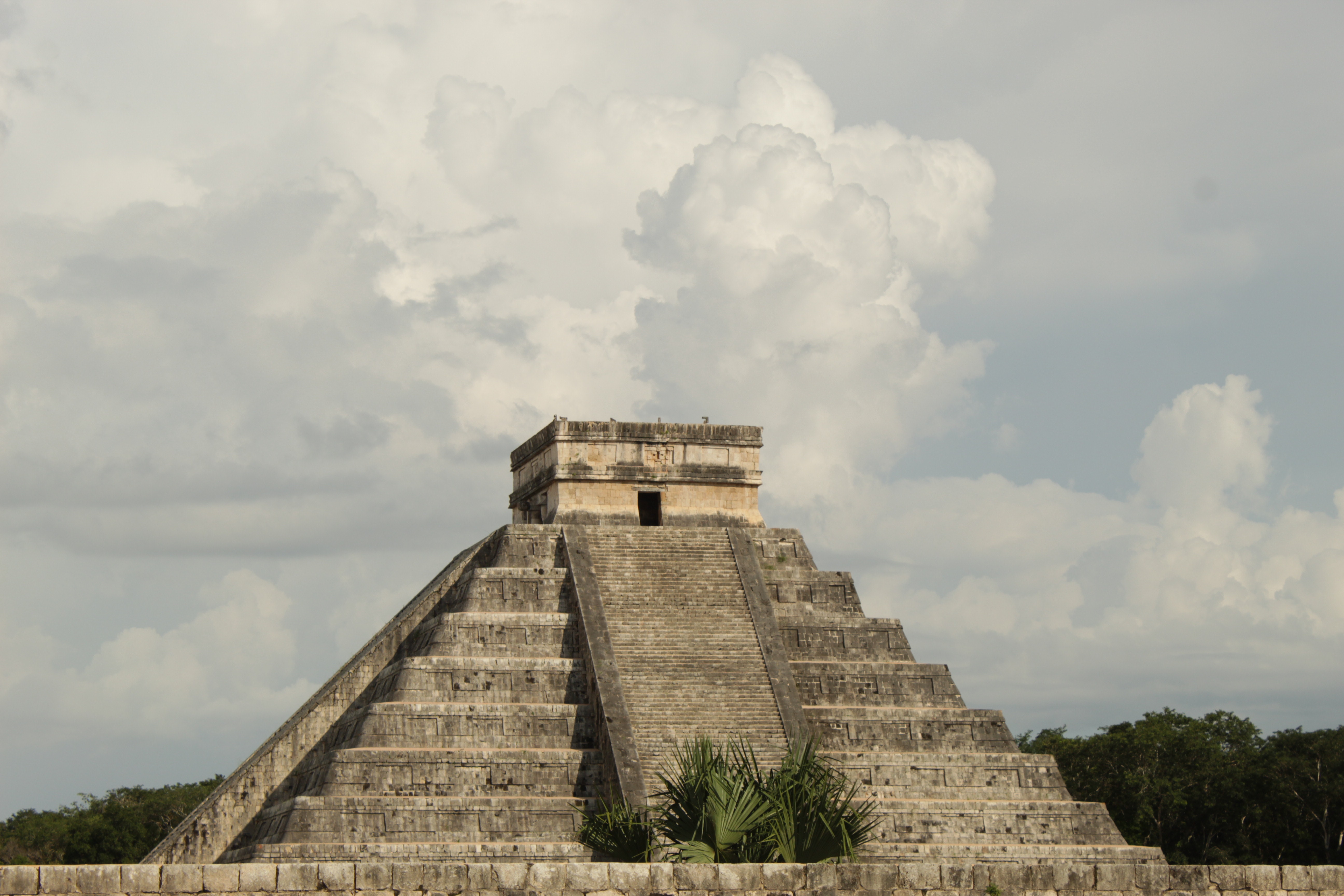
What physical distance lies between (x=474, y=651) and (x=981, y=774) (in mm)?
8163

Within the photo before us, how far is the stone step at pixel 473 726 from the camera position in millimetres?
23625

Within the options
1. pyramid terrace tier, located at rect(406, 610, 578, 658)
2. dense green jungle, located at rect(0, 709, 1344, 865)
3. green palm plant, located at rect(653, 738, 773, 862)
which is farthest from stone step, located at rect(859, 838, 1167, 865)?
dense green jungle, located at rect(0, 709, 1344, 865)

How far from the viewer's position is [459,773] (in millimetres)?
23172

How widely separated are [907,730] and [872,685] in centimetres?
114

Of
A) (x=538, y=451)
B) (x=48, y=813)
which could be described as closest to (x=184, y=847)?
(x=538, y=451)

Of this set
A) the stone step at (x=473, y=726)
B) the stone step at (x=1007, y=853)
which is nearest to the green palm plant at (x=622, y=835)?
the stone step at (x=1007, y=853)

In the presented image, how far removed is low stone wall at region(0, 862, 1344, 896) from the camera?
11.9 metres

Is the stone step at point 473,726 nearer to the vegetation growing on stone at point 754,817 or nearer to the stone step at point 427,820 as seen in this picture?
the stone step at point 427,820

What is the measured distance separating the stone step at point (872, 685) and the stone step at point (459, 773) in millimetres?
4073

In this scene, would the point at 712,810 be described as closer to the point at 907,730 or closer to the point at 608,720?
the point at 608,720

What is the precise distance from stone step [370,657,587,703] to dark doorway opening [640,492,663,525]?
201 inches

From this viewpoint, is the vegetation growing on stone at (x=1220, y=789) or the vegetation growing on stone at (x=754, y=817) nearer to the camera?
the vegetation growing on stone at (x=754, y=817)

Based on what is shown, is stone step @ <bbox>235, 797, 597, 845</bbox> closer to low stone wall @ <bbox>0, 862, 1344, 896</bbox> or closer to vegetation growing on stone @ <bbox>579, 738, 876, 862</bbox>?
vegetation growing on stone @ <bbox>579, 738, 876, 862</bbox>

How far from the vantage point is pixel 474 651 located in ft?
83.4
